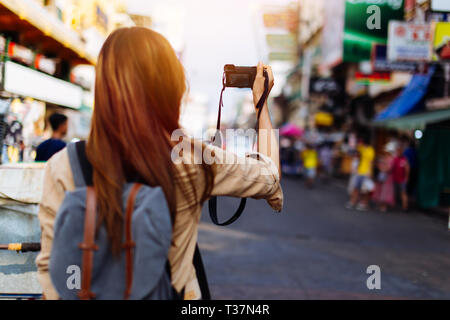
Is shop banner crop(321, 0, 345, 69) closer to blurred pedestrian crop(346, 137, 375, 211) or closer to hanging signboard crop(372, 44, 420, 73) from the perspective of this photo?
hanging signboard crop(372, 44, 420, 73)

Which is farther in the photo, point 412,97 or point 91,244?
point 412,97

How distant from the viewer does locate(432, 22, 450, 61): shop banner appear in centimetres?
971

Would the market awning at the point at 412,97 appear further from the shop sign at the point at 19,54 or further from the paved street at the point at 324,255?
the shop sign at the point at 19,54

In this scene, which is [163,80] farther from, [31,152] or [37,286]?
[31,152]

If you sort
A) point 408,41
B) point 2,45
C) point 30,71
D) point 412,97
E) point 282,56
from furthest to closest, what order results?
point 282,56, point 412,97, point 408,41, point 30,71, point 2,45

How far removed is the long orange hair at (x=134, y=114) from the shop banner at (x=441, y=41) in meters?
9.86

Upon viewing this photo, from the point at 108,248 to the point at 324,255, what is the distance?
5726mm

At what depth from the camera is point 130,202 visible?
1237 mm

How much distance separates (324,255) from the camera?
6.54 metres

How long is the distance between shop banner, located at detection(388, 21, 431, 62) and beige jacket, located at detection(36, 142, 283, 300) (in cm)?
1011

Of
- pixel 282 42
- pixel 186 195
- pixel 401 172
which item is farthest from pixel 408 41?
pixel 282 42

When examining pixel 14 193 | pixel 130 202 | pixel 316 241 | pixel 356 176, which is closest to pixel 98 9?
pixel 356 176

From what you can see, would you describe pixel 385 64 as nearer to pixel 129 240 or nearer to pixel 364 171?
pixel 364 171

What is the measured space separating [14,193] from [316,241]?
6.18 metres
